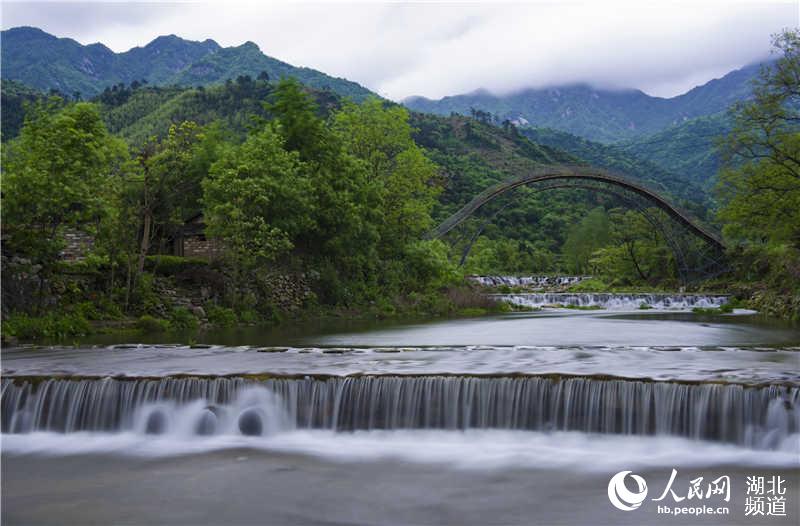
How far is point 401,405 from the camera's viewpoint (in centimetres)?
1348

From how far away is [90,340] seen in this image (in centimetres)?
2208

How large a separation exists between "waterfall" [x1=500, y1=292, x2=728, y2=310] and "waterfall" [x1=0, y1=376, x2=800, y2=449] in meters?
31.6

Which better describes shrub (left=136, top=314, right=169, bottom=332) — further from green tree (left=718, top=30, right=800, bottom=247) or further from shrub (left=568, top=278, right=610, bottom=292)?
shrub (left=568, top=278, right=610, bottom=292)

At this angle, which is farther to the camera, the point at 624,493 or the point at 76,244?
the point at 76,244

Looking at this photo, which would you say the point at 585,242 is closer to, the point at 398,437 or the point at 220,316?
the point at 220,316

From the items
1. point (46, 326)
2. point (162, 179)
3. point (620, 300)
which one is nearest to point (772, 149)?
point (620, 300)

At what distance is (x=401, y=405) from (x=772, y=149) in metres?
27.2

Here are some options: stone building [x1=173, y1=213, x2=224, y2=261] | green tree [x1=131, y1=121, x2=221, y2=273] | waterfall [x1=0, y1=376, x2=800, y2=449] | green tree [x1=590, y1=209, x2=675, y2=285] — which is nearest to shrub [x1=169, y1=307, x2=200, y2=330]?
green tree [x1=131, y1=121, x2=221, y2=273]

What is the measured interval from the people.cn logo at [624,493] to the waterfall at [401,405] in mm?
1917

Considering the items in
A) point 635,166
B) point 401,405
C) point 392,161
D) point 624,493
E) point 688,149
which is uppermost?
point 688,149

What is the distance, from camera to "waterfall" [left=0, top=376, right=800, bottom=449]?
12297 millimetres

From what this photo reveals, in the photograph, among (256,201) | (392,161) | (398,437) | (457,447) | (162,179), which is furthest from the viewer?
(392,161)

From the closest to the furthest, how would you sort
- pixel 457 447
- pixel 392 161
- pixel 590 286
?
pixel 457 447
pixel 392 161
pixel 590 286

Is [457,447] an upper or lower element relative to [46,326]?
lower
